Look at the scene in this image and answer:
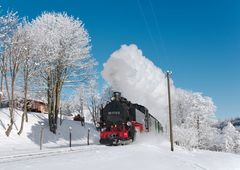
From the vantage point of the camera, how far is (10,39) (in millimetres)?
29047

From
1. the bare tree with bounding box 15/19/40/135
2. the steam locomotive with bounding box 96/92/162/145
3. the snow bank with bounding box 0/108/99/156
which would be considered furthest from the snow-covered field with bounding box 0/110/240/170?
the bare tree with bounding box 15/19/40/135

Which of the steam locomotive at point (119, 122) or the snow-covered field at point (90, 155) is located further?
the steam locomotive at point (119, 122)

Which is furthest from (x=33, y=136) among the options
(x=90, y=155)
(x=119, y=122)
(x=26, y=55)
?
(x=90, y=155)

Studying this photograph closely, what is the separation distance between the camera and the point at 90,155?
13727mm

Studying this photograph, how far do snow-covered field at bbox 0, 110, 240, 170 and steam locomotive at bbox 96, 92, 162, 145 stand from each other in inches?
45.7

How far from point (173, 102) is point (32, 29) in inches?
1778

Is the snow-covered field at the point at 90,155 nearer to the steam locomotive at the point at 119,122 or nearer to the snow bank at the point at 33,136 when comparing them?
the snow bank at the point at 33,136

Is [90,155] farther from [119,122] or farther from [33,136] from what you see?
[33,136]

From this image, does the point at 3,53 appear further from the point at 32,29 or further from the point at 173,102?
the point at 173,102

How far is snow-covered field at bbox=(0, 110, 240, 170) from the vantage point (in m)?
11.1

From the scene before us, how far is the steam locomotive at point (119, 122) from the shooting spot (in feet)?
90.1

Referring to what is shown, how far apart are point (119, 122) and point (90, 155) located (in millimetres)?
14759

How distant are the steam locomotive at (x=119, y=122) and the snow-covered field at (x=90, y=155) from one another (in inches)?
45.7

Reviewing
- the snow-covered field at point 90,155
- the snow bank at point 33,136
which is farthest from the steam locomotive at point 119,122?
the snow bank at point 33,136
